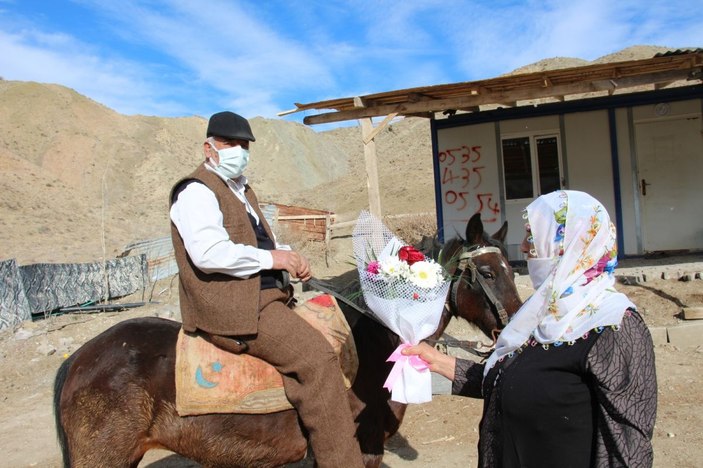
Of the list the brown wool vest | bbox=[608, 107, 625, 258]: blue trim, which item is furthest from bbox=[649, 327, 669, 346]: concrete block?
the brown wool vest

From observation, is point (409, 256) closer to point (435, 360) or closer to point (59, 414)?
point (435, 360)

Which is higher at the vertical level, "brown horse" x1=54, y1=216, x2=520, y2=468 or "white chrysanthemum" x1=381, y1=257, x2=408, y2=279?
"white chrysanthemum" x1=381, y1=257, x2=408, y2=279

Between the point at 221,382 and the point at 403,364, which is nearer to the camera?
the point at 403,364

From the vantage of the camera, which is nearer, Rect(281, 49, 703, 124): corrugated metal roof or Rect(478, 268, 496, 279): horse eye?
Rect(478, 268, 496, 279): horse eye

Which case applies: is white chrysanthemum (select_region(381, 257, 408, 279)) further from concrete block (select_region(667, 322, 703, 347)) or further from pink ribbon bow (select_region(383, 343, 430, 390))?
concrete block (select_region(667, 322, 703, 347))

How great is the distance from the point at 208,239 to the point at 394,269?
921 millimetres

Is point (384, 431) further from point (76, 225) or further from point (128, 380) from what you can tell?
point (76, 225)

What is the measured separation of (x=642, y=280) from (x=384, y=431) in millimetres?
7231

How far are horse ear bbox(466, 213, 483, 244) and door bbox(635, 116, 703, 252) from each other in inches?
357

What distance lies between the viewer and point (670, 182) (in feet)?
35.6

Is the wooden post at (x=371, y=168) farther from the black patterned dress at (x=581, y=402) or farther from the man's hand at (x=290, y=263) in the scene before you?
the black patterned dress at (x=581, y=402)

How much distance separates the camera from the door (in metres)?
10.7

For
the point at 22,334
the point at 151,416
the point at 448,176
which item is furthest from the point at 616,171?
the point at 22,334

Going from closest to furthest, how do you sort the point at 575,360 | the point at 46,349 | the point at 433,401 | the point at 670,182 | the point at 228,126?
1. the point at 575,360
2. the point at 228,126
3. the point at 433,401
4. the point at 46,349
5. the point at 670,182
